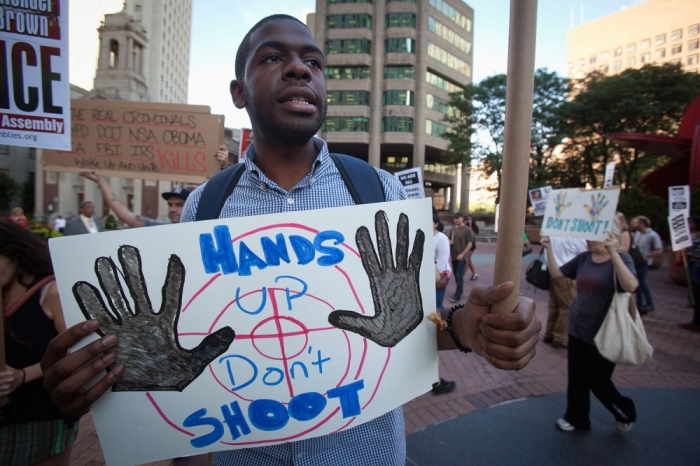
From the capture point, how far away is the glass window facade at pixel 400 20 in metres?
46.2

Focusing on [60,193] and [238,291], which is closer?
[238,291]

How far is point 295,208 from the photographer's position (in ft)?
4.28

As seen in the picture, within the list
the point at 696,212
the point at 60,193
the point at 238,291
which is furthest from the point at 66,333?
the point at 60,193

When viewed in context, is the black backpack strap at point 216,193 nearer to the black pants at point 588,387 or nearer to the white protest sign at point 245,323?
the white protest sign at point 245,323

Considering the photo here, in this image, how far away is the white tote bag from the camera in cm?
304

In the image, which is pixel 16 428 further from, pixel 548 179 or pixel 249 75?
pixel 548 179

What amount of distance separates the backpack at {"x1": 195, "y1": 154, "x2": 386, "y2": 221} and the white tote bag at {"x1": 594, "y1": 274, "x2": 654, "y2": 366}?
9.14 ft

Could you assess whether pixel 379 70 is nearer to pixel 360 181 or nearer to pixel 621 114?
pixel 621 114

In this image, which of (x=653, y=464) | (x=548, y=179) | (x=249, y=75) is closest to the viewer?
(x=249, y=75)

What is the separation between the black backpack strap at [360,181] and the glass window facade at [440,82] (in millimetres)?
49895

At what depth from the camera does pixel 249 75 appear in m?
1.35

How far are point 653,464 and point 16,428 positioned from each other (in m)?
4.04

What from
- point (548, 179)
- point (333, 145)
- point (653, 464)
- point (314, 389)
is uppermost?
point (333, 145)

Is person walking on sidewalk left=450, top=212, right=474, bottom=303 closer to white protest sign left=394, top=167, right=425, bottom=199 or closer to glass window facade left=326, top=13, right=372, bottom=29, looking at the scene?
white protest sign left=394, top=167, right=425, bottom=199
